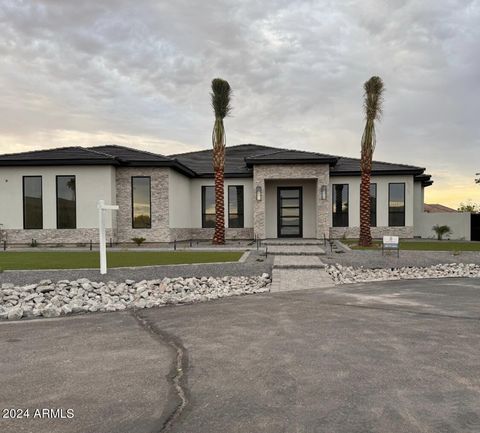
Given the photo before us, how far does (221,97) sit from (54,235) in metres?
11.5

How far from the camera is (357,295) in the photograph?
9.30 m

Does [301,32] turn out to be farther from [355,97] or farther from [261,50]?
[355,97]

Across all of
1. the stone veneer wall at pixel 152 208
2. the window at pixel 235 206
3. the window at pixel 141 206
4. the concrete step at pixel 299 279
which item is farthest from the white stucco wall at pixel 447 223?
the window at pixel 141 206

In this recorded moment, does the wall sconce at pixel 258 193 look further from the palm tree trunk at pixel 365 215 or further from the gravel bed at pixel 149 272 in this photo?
the gravel bed at pixel 149 272

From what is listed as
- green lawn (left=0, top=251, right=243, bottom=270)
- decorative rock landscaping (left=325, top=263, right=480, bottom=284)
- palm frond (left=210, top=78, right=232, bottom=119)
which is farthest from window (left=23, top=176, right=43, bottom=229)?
decorative rock landscaping (left=325, top=263, right=480, bottom=284)

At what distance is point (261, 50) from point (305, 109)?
6.00 meters

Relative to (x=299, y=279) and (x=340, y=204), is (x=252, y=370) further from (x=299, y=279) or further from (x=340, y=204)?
(x=340, y=204)

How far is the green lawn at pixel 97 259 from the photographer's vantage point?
40.5 ft

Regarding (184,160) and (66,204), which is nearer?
(66,204)

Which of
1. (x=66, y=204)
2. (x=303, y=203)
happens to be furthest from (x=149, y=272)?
(x=303, y=203)

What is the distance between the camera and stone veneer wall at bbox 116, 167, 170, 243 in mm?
21031

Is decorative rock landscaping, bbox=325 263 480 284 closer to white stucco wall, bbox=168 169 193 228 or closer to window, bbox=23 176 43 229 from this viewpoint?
white stucco wall, bbox=168 169 193 228

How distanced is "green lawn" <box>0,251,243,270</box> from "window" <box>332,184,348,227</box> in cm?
1062

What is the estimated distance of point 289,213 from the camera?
80.9 feet
